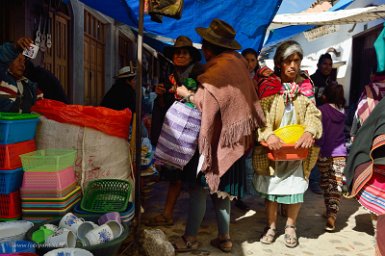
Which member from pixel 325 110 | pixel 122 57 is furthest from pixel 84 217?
pixel 122 57

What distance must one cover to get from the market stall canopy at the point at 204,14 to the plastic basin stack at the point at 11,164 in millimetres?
2208

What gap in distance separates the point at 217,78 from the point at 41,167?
145cm

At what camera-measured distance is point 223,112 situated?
2.76 metres

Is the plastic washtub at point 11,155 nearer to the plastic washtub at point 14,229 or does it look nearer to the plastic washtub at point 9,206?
the plastic washtub at point 9,206

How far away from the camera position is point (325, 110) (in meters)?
4.23

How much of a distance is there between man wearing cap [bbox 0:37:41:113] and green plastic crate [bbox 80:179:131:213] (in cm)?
95

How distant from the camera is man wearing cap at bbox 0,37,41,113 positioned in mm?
3084

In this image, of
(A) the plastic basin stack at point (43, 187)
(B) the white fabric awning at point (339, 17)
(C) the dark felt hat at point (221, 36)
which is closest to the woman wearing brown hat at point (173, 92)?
(C) the dark felt hat at point (221, 36)

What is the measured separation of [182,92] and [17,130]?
1291 millimetres

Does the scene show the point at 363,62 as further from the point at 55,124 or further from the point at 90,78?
the point at 55,124

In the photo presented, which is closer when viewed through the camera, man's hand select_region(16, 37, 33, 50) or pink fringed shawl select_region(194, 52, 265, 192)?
pink fringed shawl select_region(194, 52, 265, 192)

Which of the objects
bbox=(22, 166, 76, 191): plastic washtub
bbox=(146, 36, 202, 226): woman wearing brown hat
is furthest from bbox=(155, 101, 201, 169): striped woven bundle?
bbox=(22, 166, 76, 191): plastic washtub

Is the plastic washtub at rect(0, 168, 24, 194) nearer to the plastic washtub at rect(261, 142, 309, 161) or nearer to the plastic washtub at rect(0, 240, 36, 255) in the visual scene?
the plastic washtub at rect(0, 240, 36, 255)

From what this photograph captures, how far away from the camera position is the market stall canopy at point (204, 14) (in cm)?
465
